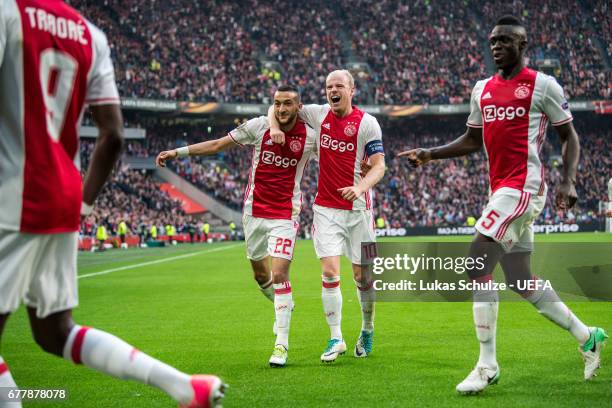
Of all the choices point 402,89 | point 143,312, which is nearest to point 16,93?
point 143,312

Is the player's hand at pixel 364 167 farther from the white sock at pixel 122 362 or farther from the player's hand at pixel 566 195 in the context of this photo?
the white sock at pixel 122 362

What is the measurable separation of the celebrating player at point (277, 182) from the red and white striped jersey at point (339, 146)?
175mm

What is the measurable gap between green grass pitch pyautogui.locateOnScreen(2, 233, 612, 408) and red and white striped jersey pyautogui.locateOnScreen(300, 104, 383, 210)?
1642mm

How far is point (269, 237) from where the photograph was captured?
312 inches

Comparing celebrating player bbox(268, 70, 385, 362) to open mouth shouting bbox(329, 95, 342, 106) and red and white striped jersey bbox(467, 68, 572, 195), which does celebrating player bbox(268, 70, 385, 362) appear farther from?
red and white striped jersey bbox(467, 68, 572, 195)

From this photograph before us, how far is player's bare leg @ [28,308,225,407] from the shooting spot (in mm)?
3592

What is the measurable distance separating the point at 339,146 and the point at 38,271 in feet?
15.3

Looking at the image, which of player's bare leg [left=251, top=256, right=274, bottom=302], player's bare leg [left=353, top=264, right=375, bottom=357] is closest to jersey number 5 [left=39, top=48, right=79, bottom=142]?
player's bare leg [left=353, top=264, right=375, bottom=357]

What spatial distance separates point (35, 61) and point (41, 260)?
931mm

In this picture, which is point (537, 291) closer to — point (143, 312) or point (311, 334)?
point (311, 334)

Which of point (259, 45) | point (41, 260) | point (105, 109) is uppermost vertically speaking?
point (259, 45)

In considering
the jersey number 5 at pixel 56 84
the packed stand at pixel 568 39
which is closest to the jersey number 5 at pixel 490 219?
the jersey number 5 at pixel 56 84

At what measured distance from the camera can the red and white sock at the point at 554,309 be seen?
5984mm

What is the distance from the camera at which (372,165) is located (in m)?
7.57
